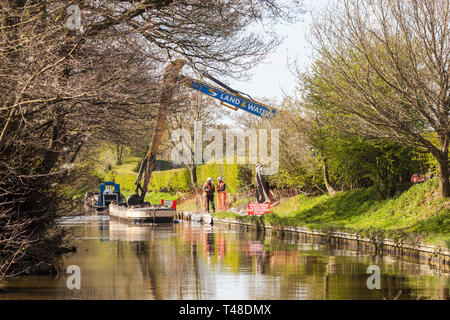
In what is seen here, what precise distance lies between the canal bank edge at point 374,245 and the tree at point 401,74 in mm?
3335

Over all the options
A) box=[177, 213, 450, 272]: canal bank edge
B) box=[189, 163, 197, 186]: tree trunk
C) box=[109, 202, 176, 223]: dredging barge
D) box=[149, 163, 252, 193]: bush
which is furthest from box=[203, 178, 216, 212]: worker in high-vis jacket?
box=[189, 163, 197, 186]: tree trunk

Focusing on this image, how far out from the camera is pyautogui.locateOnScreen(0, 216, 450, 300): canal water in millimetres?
13250

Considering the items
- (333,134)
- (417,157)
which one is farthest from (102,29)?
(417,157)

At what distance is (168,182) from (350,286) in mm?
46479

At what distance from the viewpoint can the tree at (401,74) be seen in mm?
20141

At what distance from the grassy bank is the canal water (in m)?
1.27

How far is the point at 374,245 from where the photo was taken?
20.9 metres

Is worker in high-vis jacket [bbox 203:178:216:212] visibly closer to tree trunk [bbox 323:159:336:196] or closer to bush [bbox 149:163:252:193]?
bush [bbox 149:163:252:193]

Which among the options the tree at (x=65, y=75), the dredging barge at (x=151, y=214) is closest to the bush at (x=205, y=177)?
the dredging barge at (x=151, y=214)

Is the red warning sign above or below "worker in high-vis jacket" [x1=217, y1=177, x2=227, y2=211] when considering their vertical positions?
below

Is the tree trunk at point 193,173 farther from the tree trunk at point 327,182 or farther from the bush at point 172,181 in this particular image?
the tree trunk at point 327,182

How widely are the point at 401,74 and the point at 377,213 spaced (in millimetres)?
7664

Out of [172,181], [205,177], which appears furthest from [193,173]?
[172,181]

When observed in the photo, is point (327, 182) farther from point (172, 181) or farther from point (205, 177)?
point (172, 181)
